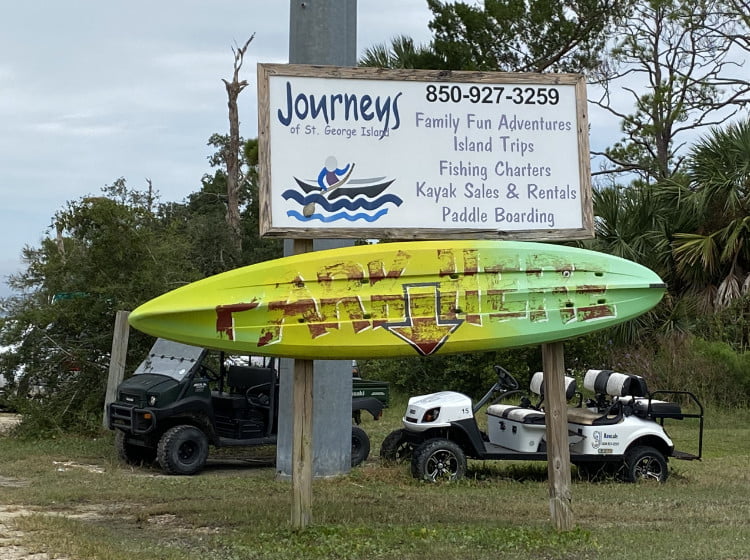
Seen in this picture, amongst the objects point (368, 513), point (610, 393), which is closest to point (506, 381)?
point (610, 393)

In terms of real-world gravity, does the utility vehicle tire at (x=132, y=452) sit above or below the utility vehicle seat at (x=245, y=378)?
below

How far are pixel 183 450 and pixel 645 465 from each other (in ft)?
17.3

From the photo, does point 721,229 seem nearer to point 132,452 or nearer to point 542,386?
point 542,386

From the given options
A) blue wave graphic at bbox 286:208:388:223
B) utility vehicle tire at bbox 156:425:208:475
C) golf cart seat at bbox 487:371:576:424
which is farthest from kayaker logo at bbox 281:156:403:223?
utility vehicle tire at bbox 156:425:208:475

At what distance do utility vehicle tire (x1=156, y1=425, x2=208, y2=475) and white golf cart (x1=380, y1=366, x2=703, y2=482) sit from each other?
97.5 inches

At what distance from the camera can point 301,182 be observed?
7.52 m

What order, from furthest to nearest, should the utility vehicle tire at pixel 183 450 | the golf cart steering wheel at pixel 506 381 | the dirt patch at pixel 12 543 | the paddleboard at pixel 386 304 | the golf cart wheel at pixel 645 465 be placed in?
the utility vehicle tire at pixel 183 450 < the golf cart steering wheel at pixel 506 381 < the golf cart wheel at pixel 645 465 < the paddleboard at pixel 386 304 < the dirt patch at pixel 12 543

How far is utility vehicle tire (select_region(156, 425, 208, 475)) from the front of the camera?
11.8m

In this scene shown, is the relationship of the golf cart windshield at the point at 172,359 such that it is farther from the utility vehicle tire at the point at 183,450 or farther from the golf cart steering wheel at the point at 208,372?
the utility vehicle tire at the point at 183,450

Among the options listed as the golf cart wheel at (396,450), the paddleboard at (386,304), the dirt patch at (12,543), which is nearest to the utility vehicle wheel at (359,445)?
the golf cart wheel at (396,450)

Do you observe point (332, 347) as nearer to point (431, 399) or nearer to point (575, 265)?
point (575, 265)

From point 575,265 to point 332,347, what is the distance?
1922 mm

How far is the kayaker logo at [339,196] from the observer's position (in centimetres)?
750

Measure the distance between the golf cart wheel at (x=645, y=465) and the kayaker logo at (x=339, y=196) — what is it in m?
4.97
